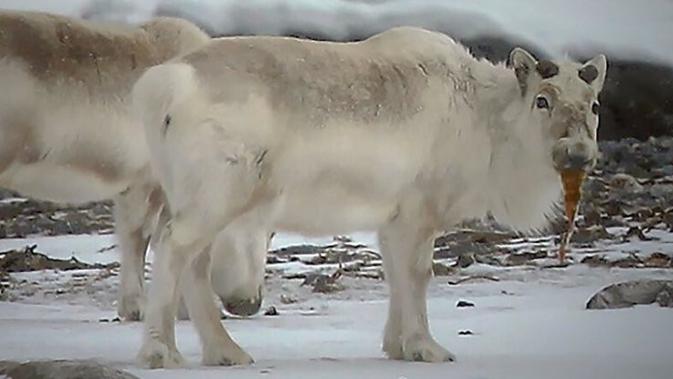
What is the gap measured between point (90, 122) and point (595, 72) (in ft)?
3.06

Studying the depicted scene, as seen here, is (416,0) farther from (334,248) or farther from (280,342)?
(280,342)

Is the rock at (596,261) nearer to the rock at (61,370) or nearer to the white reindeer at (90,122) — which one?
the white reindeer at (90,122)

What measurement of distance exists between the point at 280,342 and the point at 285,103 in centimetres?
42

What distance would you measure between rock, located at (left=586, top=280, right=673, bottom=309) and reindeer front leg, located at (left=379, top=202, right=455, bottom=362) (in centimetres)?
30

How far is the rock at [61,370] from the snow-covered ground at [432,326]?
2.6 inches

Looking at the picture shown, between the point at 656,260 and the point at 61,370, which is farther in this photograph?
the point at 656,260

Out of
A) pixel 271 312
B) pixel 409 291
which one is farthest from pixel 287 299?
pixel 409 291

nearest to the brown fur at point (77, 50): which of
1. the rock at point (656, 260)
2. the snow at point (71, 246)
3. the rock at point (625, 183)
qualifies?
the snow at point (71, 246)

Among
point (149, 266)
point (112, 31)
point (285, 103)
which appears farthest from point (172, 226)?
point (112, 31)

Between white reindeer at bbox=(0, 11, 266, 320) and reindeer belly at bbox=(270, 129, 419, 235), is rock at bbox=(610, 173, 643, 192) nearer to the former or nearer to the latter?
reindeer belly at bbox=(270, 129, 419, 235)

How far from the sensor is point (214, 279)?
1.84 m

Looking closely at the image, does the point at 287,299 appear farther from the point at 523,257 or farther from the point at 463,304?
the point at 523,257

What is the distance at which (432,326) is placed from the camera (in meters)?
1.89

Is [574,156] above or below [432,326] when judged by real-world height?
above
